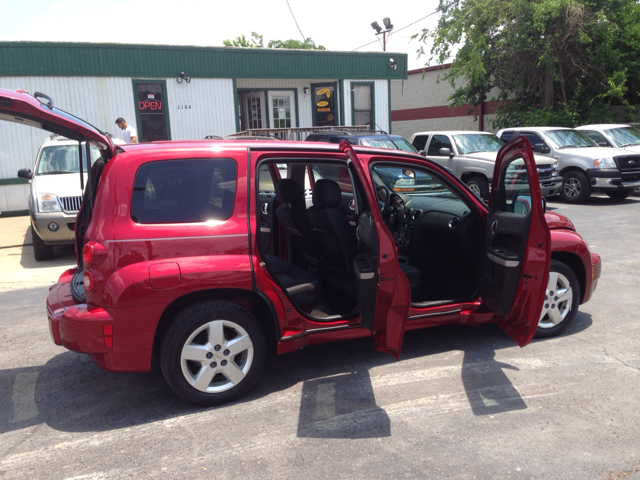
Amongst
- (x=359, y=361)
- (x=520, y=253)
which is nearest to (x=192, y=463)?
(x=359, y=361)

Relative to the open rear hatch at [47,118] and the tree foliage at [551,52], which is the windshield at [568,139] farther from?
the open rear hatch at [47,118]

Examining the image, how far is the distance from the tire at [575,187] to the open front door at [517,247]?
33.2 ft

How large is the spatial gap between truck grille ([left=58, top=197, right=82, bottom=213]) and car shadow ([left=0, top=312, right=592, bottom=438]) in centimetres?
422

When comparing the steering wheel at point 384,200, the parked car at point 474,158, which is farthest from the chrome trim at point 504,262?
the parked car at point 474,158

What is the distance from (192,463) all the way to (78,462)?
0.65 metres

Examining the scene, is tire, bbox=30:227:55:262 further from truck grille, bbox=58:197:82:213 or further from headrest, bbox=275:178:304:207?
headrest, bbox=275:178:304:207

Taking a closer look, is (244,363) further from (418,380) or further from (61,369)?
(61,369)

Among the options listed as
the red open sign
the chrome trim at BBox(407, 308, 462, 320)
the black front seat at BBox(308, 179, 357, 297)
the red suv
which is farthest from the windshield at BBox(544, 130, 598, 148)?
the black front seat at BBox(308, 179, 357, 297)

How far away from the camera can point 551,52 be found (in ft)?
65.0

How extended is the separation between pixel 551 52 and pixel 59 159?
17.1m

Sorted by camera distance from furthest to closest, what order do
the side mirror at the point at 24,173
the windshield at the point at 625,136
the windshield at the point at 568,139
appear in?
the windshield at the point at 625,136
the windshield at the point at 568,139
the side mirror at the point at 24,173

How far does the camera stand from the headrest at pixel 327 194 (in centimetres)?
432

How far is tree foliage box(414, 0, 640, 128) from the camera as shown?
62.3 ft

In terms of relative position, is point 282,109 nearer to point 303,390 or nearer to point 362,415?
point 303,390
